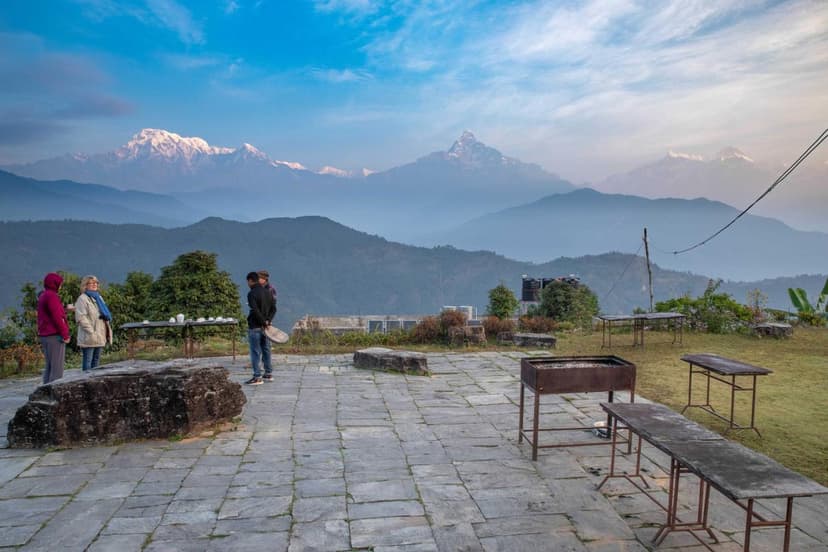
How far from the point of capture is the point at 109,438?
5.23 meters

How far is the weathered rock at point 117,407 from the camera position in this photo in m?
5.09

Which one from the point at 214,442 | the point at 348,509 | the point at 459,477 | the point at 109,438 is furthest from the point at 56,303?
the point at 459,477

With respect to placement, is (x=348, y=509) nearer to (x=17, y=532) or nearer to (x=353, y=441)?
(x=353, y=441)

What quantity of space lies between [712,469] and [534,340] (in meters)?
8.69

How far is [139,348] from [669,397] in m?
10.3

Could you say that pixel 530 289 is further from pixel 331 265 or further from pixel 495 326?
pixel 331 265

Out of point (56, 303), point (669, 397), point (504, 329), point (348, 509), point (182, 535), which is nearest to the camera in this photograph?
point (182, 535)

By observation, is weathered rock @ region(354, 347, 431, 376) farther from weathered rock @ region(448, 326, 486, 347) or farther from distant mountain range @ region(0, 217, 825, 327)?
distant mountain range @ region(0, 217, 825, 327)

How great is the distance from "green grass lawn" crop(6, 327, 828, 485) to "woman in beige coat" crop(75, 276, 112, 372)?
8.29ft

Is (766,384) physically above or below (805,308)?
below

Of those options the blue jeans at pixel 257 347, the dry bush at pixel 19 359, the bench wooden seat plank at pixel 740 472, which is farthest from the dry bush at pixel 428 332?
the bench wooden seat plank at pixel 740 472

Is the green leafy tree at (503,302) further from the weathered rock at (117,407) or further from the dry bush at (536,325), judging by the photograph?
the weathered rock at (117,407)

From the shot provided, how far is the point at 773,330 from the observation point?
1215cm

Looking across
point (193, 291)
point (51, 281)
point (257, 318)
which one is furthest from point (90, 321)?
point (193, 291)
